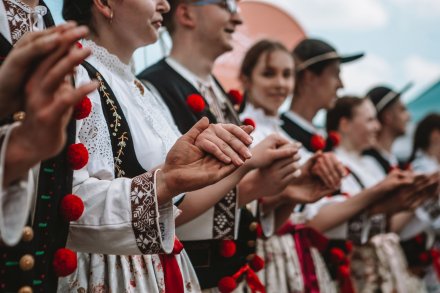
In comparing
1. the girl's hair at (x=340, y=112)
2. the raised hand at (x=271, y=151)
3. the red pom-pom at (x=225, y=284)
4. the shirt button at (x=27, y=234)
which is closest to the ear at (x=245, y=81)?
the raised hand at (x=271, y=151)

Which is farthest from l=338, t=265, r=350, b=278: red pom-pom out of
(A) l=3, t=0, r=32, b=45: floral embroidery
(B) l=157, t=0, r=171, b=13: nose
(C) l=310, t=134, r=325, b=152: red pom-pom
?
(A) l=3, t=0, r=32, b=45: floral embroidery

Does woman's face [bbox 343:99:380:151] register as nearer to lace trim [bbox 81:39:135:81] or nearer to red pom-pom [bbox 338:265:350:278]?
red pom-pom [bbox 338:265:350:278]

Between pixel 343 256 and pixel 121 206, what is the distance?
2158mm

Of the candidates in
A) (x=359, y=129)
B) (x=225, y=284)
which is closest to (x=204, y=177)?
(x=225, y=284)

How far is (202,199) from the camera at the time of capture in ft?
6.28

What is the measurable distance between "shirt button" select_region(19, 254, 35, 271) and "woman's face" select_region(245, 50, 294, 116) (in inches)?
77.3

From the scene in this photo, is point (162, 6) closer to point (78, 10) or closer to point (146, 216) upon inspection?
point (78, 10)

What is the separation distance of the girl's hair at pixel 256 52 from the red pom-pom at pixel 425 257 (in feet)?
7.08

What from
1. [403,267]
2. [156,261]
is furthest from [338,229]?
[156,261]

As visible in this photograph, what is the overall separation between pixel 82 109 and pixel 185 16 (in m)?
1.15

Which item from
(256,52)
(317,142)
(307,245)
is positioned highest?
(256,52)

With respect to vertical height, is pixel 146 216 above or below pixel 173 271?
above

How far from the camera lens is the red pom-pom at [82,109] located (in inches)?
56.5

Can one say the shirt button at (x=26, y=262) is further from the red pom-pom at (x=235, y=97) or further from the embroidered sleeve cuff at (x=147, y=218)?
the red pom-pom at (x=235, y=97)
